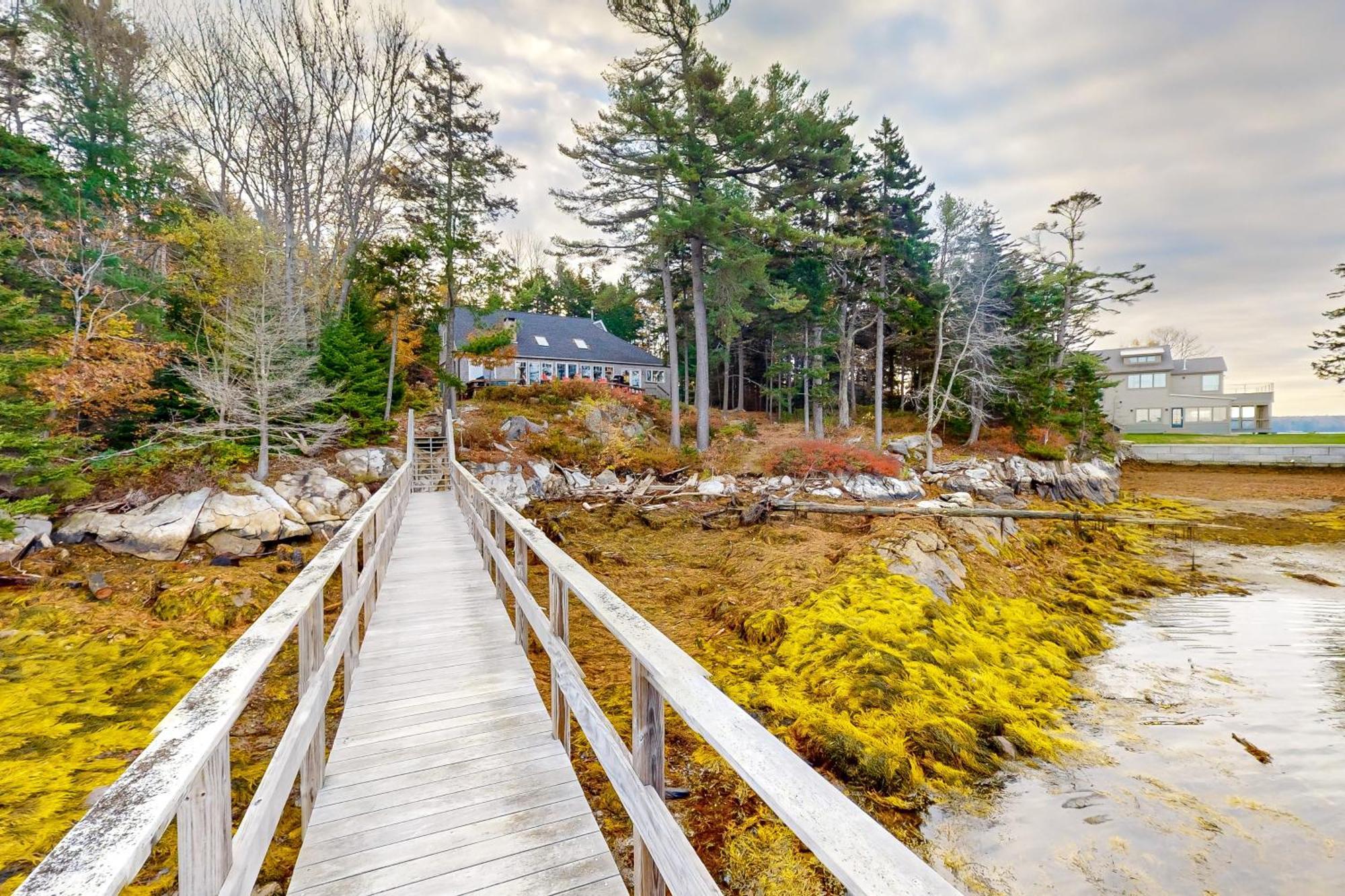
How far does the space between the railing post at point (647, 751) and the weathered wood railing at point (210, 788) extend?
51.7 inches

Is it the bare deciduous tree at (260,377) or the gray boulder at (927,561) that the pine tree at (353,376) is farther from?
the gray boulder at (927,561)

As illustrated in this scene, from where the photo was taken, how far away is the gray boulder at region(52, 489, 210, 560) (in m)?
9.38

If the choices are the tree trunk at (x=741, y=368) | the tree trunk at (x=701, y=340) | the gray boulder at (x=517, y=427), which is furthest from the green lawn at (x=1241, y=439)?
the gray boulder at (x=517, y=427)

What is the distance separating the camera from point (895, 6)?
37.2 ft

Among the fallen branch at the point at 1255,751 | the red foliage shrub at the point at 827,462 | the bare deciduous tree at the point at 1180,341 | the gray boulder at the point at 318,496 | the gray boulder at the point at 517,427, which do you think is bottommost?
the fallen branch at the point at 1255,751

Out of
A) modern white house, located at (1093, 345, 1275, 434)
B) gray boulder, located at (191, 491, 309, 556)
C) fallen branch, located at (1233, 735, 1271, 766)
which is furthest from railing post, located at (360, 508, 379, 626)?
modern white house, located at (1093, 345, 1275, 434)

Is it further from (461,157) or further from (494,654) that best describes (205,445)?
(461,157)

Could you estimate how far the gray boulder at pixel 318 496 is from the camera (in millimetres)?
11867

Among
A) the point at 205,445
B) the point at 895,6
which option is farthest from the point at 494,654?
the point at 895,6

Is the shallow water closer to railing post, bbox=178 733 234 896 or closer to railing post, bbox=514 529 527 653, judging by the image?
railing post, bbox=514 529 527 653

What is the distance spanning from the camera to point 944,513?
474 inches

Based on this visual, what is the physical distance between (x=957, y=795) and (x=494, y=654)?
408cm

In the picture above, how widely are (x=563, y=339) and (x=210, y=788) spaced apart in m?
30.6

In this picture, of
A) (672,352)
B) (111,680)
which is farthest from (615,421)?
(111,680)
